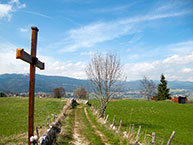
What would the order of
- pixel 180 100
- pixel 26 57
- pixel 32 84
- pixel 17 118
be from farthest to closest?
pixel 180 100, pixel 17 118, pixel 32 84, pixel 26 57

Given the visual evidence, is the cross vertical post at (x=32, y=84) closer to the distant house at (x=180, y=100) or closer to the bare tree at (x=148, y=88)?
the distant house at (x=180, y=100)

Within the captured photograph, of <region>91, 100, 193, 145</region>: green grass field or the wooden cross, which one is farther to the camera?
<region>91, 100, 193, 145</region>: green grass field

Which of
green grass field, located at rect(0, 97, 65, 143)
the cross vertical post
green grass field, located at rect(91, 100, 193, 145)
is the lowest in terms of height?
green grass field, located at rect(91, 100, 193, 145)

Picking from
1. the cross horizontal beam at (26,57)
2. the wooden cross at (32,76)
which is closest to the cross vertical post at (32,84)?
the wooden cross at (32,76)

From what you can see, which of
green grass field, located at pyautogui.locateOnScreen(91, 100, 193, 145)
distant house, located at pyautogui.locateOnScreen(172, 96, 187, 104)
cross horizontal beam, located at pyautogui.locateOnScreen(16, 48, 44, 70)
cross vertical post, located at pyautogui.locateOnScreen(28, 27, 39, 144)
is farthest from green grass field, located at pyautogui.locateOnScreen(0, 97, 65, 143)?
distant house, located at pyautogui.locateOnScreen(172, 96, 187, 104)

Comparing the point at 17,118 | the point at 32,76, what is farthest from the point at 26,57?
the point at 17,118

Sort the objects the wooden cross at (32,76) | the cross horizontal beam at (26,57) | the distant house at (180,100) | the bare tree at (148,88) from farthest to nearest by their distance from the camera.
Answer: the bare tree at (148,88) < the distant house at (180,100) < the wooden cross at (32,76) < the cross horizontal beam at (26,57)

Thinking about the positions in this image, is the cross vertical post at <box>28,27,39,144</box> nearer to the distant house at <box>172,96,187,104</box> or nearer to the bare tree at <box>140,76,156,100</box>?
the distant house at <box>172,96,187,104</box>

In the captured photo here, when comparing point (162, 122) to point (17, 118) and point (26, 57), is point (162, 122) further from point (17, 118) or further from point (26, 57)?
point (26, 57)

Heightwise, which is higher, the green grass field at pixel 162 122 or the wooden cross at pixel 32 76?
the wooden cross at pixel 32 76

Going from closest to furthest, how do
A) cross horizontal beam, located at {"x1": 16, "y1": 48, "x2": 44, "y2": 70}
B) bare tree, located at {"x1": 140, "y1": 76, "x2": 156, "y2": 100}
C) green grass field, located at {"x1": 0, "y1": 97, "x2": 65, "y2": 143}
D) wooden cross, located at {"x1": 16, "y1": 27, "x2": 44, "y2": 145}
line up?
1. cross horizontal beam, located at {"x1": 16, "y1": 48, "x2": 44, "y2": 70}
2. wooden cross, located at {"x1": 16, "y1": 27, "x2": 44, "y2": 145}
3. green grass field, located at {"x1": 0, "y1": 97, "x2": 65, "y2": 143}
4. bare tree, located at {"x1": 140, "y1": 76, "x2": 156, "y2": 100}

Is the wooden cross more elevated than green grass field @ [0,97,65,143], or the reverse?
the wooden cross

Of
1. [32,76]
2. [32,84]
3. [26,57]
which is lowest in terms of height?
[32,84]

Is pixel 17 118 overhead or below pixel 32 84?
below
